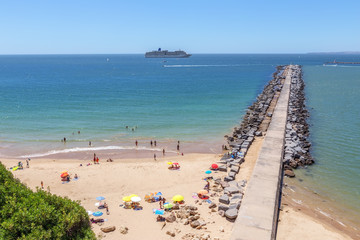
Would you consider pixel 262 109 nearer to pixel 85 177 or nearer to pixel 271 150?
pixel 271 150

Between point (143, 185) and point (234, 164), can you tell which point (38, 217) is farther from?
point (234, 164)

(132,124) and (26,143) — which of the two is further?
(132,124)

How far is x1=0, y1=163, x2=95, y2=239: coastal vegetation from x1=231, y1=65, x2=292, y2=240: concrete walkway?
7.45 m

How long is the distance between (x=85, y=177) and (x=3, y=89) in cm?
6214

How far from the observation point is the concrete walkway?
43.7 ft

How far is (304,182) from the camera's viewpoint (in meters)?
20.1

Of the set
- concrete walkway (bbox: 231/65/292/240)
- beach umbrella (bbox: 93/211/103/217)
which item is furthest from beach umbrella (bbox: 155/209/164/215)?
concrete walkway (bbox: 231/65/292/240)

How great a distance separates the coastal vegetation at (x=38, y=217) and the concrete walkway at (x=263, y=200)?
7.45 m

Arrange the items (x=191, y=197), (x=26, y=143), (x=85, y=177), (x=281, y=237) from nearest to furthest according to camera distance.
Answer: (x=281, y=237) < (x=191, y=197) < (x=85, y=177) < (x=26, y=143)

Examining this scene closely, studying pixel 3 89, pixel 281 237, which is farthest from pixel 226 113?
pixel 3 89

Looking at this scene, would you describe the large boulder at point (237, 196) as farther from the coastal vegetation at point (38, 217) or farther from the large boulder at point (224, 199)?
the coastal vegetation at point (38, 217)

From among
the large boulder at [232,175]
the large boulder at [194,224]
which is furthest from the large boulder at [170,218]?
the large boulder at [232,175]

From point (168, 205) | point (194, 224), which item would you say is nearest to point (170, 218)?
point (168, 205)

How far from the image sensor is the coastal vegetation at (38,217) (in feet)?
34.2
